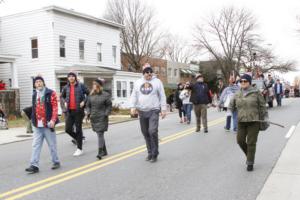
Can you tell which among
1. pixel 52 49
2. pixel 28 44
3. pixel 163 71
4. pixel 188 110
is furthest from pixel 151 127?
pixel 163 71

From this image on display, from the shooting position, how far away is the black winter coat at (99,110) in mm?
9312

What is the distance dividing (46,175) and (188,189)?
2644 millimetres

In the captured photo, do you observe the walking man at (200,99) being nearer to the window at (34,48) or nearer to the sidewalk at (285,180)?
the sidewalk at (285,180)

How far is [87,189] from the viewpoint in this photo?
6.52 metres

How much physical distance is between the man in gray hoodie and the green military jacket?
161 centimetres

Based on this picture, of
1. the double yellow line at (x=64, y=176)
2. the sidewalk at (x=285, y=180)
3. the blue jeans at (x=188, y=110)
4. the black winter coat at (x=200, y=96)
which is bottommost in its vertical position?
the double yellow line at (x=64, y=176)

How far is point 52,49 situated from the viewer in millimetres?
29047

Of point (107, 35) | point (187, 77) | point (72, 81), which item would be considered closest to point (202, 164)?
point (72, 81)

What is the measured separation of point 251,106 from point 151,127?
203cm

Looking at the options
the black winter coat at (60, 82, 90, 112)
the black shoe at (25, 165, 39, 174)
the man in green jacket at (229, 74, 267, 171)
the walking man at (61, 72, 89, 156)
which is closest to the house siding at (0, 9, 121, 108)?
the black winter coat at (60, 82, 90, 112)

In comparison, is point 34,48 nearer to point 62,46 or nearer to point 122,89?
point 62,46

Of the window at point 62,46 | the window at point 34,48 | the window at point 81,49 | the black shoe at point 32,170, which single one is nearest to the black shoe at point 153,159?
the black shoe at point 32,170

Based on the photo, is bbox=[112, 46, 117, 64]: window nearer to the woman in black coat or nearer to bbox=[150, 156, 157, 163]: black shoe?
the woman in black coat

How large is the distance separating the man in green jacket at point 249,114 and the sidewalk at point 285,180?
1.83 ft
